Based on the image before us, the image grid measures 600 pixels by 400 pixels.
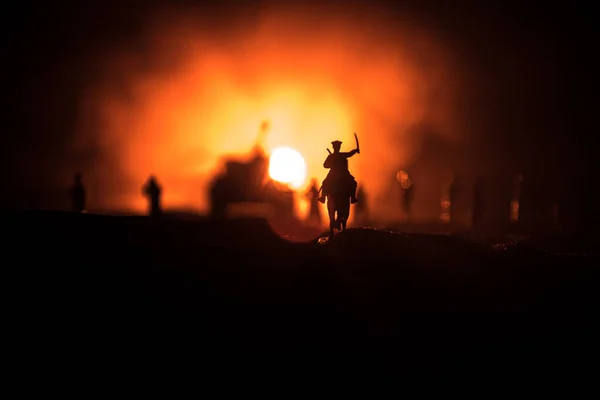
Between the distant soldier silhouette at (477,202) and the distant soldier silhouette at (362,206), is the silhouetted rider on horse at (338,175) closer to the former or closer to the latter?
the distant soldier silhouette at (362,206)

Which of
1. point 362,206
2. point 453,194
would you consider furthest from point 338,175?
point 453,194

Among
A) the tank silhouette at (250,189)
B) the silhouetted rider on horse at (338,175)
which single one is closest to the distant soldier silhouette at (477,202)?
the tank silhouette at (250,189)

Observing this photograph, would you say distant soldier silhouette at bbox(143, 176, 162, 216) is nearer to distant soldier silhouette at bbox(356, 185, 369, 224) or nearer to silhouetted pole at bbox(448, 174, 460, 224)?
distant soldier silhouette at bbox(356, 185, 369, 224)

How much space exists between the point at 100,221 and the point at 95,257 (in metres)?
4.45

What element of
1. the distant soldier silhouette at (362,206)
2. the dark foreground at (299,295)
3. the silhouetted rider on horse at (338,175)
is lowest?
the dark foreground at (299,295)

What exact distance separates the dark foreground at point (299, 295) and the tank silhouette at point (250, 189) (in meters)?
39.0

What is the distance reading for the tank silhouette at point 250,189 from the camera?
205 ft

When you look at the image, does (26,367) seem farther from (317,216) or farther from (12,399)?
(317,216)

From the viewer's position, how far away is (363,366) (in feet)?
53.4

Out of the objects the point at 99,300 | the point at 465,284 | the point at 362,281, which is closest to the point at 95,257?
the point at 99,300

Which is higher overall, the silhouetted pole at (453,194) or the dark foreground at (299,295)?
the silhouetted pole at (453,194)

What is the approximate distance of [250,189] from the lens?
6359 cm

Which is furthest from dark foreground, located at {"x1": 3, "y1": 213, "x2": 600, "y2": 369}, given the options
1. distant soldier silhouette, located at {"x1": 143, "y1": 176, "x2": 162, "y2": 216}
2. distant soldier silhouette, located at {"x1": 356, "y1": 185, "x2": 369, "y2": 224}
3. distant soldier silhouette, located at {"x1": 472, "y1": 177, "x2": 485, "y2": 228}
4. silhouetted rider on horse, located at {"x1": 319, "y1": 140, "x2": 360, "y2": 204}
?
distant soldier silhouette, located at {"x1": 356, "y1": 185, "x2": 369, "y2": 224}

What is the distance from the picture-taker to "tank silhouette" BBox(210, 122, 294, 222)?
62.4 metres
